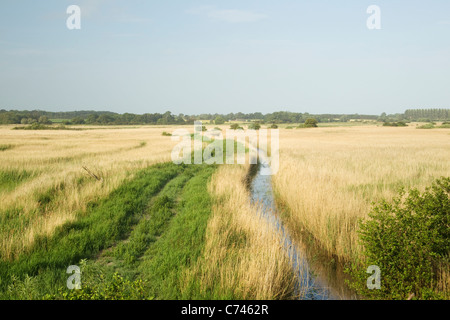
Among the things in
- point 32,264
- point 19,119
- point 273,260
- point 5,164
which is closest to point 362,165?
point 273,260

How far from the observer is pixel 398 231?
5457 mm

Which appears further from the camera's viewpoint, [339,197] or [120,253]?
[339,197]

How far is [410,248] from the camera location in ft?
17.3

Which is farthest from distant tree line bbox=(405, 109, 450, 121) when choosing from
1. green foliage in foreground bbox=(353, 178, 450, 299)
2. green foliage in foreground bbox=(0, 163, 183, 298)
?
green foliage in foreground bbox=(0, 163, 183, 298)

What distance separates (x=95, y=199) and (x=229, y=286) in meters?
7.54

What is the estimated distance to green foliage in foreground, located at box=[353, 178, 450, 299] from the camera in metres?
5.08

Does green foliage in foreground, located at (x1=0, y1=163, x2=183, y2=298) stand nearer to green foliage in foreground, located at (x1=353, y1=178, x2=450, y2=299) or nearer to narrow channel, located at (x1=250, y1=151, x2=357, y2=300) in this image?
narrow channel, located at (x1=250, y1=151, x2=357, y2=300)

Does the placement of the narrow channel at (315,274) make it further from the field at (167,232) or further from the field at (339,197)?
the field at (339,197)

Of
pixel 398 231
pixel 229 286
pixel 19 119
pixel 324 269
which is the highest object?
pixel 19 119

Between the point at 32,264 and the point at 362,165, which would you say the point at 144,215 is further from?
the point at 362,165

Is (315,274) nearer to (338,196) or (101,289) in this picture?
(338,196)

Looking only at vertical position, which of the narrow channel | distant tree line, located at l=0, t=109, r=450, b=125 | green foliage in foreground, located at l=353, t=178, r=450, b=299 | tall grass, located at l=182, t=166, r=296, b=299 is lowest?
the narrow channel

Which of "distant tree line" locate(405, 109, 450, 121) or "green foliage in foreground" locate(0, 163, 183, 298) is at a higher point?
"distant tree line" locate(405, 109, 450, 121)

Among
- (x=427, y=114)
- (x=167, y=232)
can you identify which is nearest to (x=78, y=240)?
(x=167, y=232)
